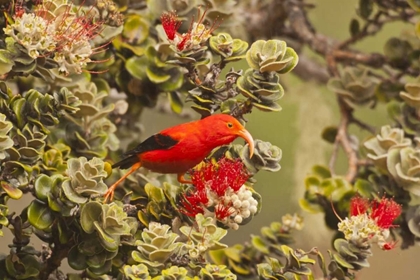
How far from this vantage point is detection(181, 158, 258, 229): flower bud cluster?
709 mm

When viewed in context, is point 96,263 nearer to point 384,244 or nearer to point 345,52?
point 384,244

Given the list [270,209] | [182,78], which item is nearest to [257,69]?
[182,78]

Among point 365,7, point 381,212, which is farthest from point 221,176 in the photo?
point 365,7

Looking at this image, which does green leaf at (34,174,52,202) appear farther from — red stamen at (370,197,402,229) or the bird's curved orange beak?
red stamen at (370,197,402,229)

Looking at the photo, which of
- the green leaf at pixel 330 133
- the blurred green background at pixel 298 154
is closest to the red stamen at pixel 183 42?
the green leaf at pixel 330 133

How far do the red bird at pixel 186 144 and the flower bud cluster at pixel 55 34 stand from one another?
4.8 inches

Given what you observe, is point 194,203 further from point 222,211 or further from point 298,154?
point 298,154

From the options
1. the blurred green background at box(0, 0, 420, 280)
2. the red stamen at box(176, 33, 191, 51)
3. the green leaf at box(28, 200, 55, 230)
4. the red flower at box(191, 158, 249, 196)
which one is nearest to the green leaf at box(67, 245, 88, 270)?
the green leaf at box(28, 200, 55, 230)

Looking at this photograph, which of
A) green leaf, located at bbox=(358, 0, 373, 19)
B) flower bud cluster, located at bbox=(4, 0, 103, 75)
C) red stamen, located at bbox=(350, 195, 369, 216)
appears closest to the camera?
flower bud cluster, located at bbox=(4, 0, 103, 75)

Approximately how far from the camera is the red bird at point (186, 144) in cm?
72

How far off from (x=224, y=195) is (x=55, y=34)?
0.25 meters

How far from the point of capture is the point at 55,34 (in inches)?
28.5

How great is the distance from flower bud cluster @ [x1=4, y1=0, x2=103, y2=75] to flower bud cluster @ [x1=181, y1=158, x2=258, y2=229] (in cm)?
19

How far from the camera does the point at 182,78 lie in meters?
0.97
